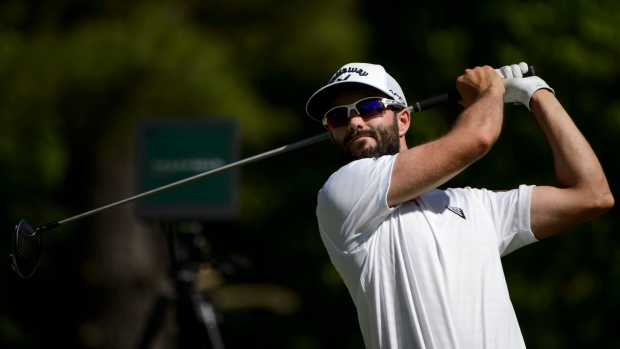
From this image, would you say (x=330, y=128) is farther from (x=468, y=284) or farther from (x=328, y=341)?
(x=328, y=341)

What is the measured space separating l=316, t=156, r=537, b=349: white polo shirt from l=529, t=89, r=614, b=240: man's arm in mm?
79

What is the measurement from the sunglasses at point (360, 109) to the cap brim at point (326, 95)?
0.03m

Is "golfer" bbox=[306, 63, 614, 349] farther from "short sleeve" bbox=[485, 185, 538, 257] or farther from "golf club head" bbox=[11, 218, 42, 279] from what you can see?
"golf club head" bbox=[11, 218, 42, 279]

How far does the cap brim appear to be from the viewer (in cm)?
373

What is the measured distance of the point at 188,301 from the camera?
7383mm

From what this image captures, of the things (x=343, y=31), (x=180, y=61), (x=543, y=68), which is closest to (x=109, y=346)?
(x=180, y=61)

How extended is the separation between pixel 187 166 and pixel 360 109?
407cm

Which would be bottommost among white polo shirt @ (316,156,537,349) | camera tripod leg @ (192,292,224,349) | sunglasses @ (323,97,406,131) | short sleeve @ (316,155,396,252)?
white polo shirt @ (316,156,537,349)

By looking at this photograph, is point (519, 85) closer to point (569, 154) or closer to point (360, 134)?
point (569, 154)

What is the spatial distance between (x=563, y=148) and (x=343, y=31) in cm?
679

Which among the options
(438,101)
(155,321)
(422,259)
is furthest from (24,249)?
(155,321)

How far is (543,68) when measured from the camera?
1014 cm

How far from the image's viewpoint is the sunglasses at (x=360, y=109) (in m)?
3.69

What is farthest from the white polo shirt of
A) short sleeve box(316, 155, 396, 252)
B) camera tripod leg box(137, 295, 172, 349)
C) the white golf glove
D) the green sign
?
camera tripod leg box(137, 295, 172, 349)
